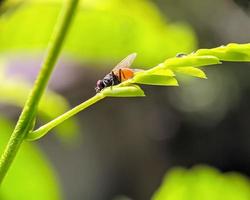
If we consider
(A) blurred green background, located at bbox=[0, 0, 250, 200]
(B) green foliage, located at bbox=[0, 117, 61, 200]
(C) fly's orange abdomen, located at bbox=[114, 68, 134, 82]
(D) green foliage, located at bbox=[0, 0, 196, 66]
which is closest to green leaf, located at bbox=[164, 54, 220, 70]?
(C) fly's orange abdomen, located at bbox=[114, 68, 134, 82]

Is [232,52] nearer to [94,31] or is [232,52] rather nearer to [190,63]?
[190,63]

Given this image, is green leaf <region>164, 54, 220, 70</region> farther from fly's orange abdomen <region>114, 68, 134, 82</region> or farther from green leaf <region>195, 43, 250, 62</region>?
fly's orange abdomen <region>114, 68, 134, 82</region>

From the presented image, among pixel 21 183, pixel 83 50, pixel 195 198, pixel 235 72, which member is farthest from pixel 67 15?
pixel 235 72

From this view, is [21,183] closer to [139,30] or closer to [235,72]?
[139,30]

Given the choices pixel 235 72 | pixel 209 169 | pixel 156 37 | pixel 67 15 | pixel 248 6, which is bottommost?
pixel 235 72

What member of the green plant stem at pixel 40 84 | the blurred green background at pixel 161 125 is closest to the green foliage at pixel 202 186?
the green plant stem at pixel 40 84

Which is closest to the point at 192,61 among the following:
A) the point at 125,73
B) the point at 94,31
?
the point at 125,73
